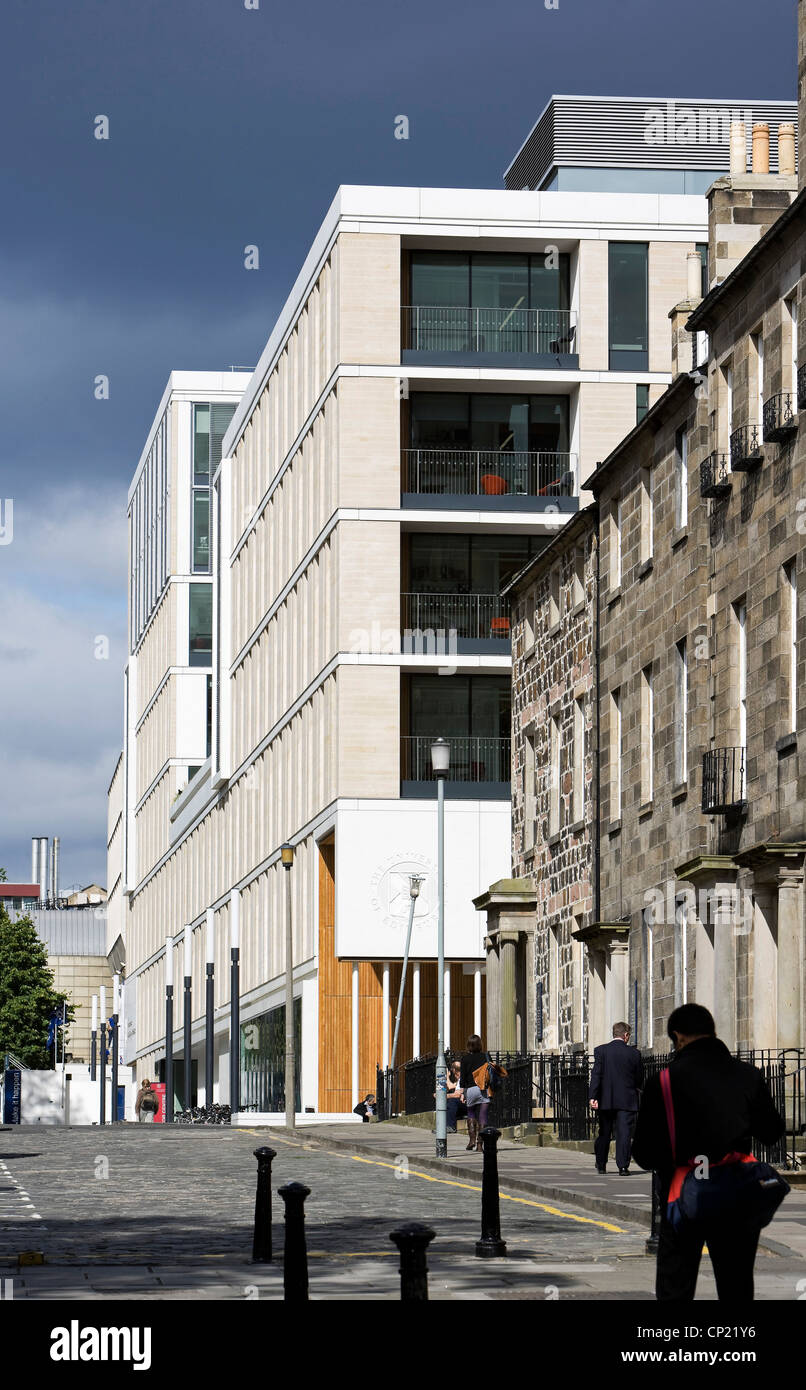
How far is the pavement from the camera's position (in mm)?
14508

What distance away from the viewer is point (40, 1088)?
87.8 m

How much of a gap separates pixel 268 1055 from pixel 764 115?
3168cm

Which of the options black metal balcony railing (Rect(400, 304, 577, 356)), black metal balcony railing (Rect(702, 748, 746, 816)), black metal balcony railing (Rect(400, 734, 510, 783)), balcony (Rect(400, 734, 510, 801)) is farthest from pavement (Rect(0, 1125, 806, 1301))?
black metal balcony railing (Rect(400, 304, 577, 356))

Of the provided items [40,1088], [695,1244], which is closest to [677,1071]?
[695,1244]

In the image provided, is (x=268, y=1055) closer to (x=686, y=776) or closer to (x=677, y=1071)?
(x=686, y=776)

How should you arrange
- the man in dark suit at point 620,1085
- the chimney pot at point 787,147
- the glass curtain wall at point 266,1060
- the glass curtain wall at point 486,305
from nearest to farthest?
the man in dark suit at point 620,1085 → the chimney pot at point 787,147 → the glass curtain wall at point 486,305 → the glass curtain wall at point 266,1060

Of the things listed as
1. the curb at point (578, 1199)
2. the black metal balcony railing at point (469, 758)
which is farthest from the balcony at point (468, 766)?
the curb at point (578, 1199)

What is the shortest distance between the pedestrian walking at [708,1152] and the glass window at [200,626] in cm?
8738

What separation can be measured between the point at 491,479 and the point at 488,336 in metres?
3.75

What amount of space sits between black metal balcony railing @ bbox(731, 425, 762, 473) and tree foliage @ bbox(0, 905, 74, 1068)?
78.0 m

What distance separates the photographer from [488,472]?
59719 mm

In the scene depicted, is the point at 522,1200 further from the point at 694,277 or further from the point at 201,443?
the point at 201,443

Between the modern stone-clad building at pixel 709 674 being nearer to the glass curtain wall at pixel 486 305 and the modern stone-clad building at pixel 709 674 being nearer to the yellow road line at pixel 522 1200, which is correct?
the yellow road line at pixel 522 1200

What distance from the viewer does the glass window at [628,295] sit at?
60.2 m
